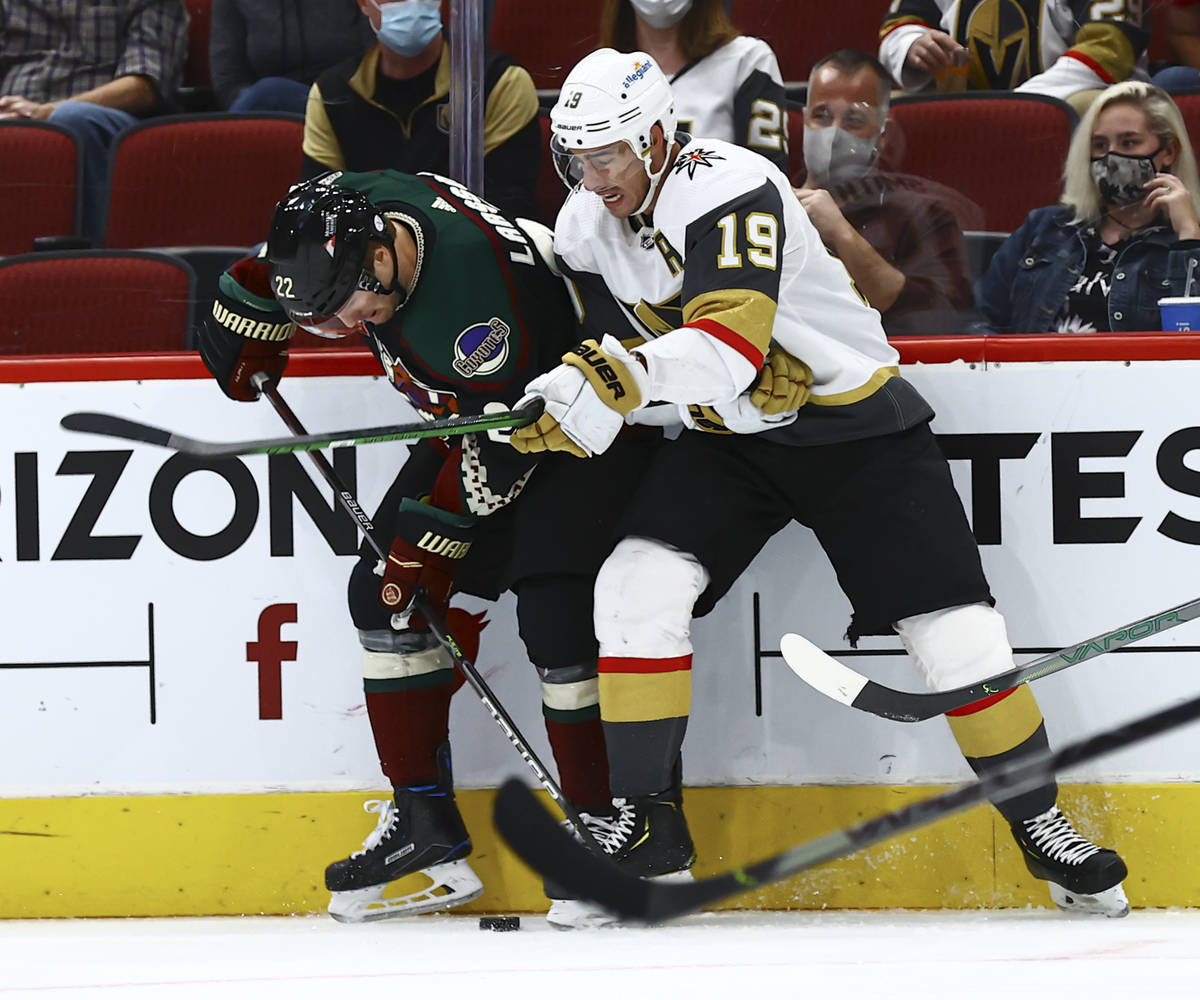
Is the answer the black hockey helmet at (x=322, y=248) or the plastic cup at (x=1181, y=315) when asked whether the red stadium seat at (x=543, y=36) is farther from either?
the plastic cup at (x=1181, y=315)

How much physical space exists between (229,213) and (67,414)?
45cm

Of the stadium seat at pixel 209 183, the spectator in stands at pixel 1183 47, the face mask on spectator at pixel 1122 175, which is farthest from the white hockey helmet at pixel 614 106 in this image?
the spectator in stands at pixel 1183 47

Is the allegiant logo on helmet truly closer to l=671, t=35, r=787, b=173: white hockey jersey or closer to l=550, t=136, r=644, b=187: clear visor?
l=550, t=136, r=644, b=187: clear visor

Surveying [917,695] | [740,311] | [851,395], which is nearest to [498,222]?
[740,311]

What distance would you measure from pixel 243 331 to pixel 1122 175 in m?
1.44

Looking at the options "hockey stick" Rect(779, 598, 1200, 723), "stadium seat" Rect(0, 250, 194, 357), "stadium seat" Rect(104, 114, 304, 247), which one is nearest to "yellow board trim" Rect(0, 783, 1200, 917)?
"hockey stick" Rect(779, 598, 1200, 723)

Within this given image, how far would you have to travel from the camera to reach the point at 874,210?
8.02ft

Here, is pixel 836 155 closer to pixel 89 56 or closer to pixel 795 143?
pixel 795 143

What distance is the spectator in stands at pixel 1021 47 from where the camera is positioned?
2445 mm

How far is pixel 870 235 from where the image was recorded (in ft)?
8.00

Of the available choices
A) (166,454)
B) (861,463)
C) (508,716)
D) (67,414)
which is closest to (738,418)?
(861,463)

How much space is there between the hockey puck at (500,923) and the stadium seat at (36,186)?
1388 mm

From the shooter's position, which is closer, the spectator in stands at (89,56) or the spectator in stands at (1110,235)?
the spectator in stands at (1110,235)

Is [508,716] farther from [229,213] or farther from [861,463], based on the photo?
[229,213]
